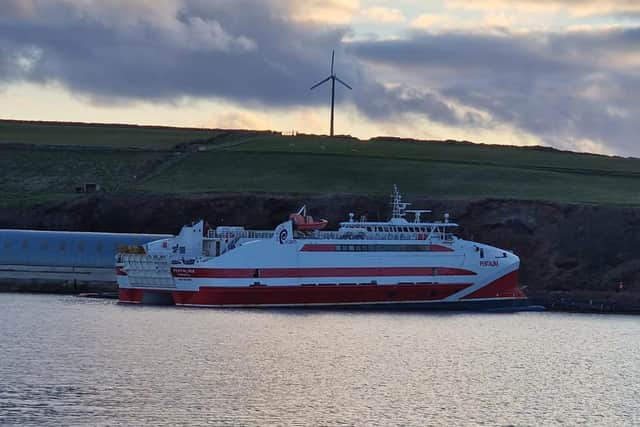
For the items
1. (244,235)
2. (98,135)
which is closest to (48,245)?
(244,235)

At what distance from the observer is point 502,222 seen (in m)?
108

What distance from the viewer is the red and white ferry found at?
282ft

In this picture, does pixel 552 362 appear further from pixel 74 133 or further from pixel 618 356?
pixel 74 133

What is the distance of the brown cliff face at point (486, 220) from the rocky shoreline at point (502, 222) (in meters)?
0.08

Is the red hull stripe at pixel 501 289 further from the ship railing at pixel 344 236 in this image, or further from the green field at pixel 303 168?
the green field at pixel 303 168

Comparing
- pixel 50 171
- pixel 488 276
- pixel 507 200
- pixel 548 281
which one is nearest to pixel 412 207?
pixel 507 200

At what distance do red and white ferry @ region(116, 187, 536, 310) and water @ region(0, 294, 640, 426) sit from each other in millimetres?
2973

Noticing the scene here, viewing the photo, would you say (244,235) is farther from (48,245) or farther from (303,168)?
(303,168)

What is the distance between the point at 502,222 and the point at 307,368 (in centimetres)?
4982

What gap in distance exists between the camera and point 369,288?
284ft

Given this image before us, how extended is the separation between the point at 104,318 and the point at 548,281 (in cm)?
3758

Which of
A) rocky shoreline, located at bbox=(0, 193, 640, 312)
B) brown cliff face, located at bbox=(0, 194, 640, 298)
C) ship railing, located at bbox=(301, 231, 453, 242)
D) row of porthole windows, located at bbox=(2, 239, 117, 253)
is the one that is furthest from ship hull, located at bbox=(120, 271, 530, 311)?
row of porthole windows, located at bbox=(2, 239, 117, 253)

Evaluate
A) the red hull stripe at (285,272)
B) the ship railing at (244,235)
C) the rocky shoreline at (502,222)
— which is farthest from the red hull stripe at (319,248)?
the rocky shoreline at (502,222)

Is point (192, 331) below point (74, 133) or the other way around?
below
